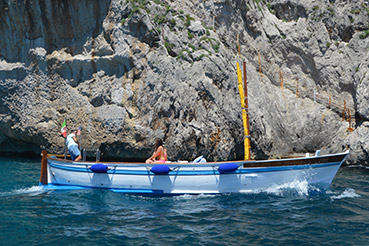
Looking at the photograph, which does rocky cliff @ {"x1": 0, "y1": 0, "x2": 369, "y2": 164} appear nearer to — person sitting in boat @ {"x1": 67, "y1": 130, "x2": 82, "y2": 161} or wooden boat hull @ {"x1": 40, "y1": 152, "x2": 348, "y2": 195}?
person sitting in boat @ {"x1": 67, "y1": 130, "x2": 82, "y2": 161}

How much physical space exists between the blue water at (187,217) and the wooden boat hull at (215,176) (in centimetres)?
37

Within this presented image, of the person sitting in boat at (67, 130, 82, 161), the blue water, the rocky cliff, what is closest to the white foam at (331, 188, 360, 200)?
the blue water

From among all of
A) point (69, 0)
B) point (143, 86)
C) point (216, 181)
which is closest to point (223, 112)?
point (143, 86)

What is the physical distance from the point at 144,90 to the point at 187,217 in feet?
40.8

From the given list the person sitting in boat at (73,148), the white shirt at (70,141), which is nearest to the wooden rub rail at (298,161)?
the person sitting in boat at (73,148)

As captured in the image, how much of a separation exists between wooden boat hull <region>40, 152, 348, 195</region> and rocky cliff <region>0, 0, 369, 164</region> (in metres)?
7.39

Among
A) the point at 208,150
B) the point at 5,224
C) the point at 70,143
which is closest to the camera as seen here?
the point at 5,224

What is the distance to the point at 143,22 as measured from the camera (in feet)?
74.4

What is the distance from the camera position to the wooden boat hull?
13.5 meters

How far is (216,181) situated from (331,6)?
2173 cm

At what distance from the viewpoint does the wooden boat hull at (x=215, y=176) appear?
13453mm

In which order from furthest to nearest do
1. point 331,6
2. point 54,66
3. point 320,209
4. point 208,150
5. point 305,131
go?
1. point 331,6
2. point 305,131
3. point 54,66
4. point 208,150
5. point 320,209

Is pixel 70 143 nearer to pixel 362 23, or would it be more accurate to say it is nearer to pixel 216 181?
pixel 216 181

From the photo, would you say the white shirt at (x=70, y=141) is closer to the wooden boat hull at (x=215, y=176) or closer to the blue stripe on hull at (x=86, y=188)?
the wooden boat hull at (x=215, y=176)
